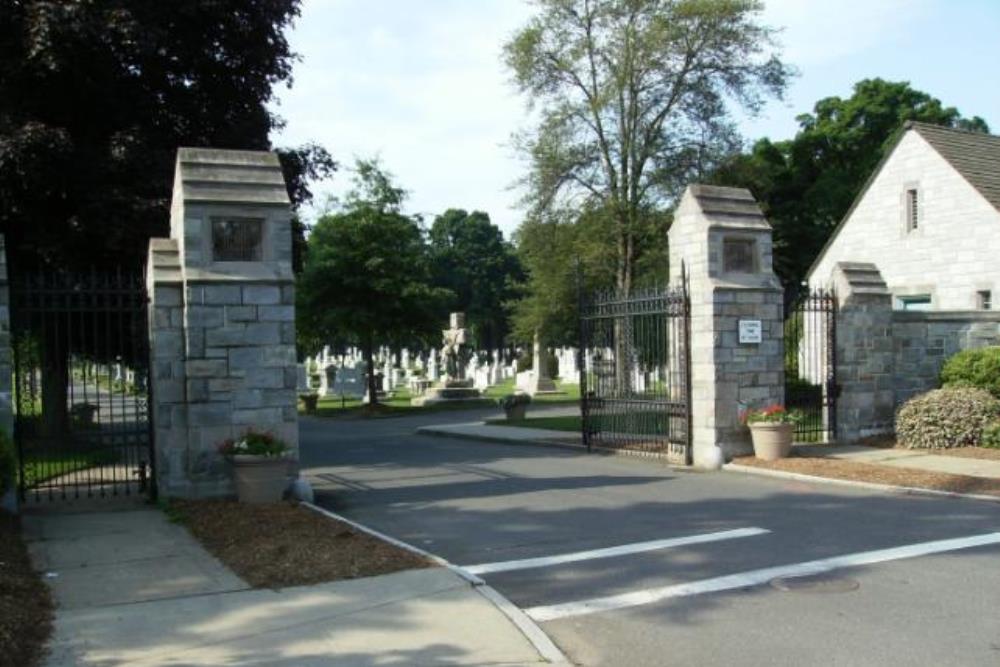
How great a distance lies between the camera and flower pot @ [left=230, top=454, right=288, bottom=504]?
9.78 metres

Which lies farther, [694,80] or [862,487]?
[694,80]

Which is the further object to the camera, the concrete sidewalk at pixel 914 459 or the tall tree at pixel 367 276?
the tall tree at pixel 367 276

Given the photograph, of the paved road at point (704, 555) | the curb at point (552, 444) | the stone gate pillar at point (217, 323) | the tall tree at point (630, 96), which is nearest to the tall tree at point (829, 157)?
the tall tree at point (630, 96)

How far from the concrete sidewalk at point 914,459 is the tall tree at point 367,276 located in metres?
17.1

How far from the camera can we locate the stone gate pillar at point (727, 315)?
12.9 m

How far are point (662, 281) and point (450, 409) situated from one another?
8.59 meters

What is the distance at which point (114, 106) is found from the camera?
52.2 feet

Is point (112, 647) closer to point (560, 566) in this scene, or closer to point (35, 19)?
point (560, 566)

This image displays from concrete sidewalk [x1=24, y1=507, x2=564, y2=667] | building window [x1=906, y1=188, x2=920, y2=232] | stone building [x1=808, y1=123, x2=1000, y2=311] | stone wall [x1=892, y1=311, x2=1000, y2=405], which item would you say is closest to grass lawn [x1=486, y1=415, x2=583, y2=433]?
stone wall [x1=892, y1=311, x2=1000, y2=405]

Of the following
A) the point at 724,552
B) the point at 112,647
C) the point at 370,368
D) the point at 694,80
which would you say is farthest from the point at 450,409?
the point at 112,647

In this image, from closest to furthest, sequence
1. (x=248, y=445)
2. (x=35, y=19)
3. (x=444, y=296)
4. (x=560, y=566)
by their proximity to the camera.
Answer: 1. (x=560, y=566)
2. (x=248, y=445)
3. (x=35, y=19)
4. (x=444, y=296)

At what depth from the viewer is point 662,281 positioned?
32.0 meters

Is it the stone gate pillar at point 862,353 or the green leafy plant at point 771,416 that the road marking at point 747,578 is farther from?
the stone gate pillar at point 862,353

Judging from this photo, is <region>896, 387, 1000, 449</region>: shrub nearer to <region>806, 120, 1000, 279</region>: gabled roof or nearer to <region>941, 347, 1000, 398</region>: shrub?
<region>941, 347, 1000, 398</region>: shrub
